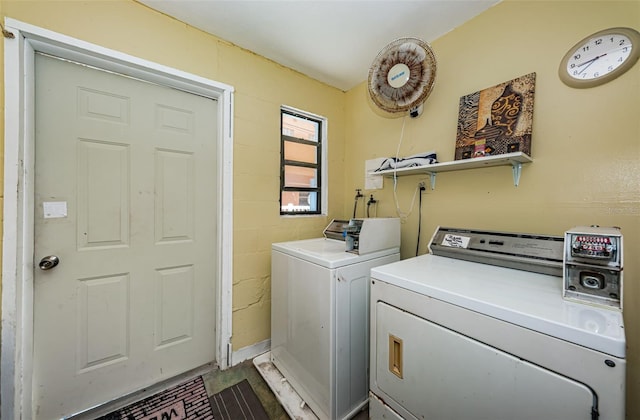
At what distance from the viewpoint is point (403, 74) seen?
1537 millimetres

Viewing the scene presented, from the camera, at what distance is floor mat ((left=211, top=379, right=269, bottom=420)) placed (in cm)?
141

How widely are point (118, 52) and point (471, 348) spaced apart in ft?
7.70

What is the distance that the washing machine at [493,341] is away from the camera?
2.08 ft

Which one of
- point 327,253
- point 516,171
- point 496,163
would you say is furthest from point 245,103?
point 516,171

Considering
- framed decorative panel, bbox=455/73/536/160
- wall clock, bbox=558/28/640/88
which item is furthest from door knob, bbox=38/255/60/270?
wall clock, bbox=558/28/640/88

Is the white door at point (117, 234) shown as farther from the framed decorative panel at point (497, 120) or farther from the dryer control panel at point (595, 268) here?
the dryer control panel at point (595, 268)

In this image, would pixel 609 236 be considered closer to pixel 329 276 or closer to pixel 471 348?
pixel 471 348

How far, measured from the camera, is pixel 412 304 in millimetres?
995

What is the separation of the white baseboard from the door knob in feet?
4.18

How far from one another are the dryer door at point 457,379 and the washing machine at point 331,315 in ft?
0.86

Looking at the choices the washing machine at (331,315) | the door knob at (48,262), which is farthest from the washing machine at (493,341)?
the door knob at (48,262)

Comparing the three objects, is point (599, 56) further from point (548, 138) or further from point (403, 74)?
point (403, 74)

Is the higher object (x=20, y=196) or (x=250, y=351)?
(x=20, y=196)

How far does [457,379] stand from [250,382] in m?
1.45
